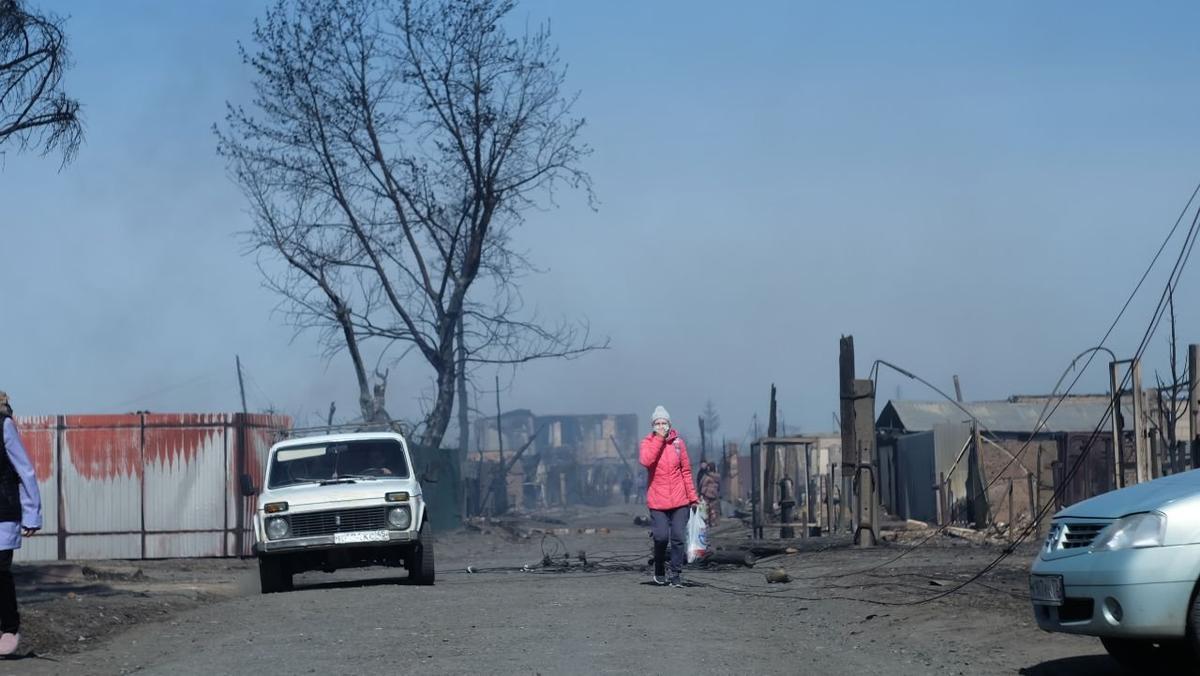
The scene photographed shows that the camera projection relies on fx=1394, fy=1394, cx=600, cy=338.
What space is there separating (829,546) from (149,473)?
11866 mm

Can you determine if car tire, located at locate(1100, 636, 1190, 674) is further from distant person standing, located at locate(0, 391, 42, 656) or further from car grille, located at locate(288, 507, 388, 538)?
car grille, located at locate(288, 507, 388, 538)

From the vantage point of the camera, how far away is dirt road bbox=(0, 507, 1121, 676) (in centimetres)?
888

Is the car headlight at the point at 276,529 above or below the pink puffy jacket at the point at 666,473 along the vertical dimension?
below

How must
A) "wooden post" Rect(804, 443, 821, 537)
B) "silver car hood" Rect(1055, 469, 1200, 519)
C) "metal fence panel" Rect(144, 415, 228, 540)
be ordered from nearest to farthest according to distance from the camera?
1. "silver car hood" Rect(1055, 469, 1200, 519)
2. "metal fence panel" Rect(144, 415, 228, 540)
3. "wooden post" Rect(804, 443, 821, 537)

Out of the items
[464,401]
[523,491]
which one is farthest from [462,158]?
[523,491]

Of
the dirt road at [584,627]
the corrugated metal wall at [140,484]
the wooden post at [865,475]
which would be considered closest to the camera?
the dirt road at [584,627]

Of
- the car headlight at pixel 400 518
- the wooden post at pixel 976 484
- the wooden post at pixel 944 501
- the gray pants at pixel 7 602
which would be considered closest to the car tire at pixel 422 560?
the car headlight at pixel 400 518

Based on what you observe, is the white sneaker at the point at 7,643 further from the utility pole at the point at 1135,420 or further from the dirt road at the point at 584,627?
the utility pole at the point at 1135,420

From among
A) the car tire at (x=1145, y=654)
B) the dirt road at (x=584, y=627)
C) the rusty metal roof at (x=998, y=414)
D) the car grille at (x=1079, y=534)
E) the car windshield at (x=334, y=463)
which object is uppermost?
the rusty metal roof at (x=998, y=414)

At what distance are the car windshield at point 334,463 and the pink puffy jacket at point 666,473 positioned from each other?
11.5 feet

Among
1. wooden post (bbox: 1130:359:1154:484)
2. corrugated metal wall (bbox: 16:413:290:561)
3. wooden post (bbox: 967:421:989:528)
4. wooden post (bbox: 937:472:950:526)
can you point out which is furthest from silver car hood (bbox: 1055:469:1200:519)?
wooden post (bbox: 967:421:989:528)

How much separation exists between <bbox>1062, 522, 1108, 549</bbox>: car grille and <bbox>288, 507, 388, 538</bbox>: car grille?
9.57 m

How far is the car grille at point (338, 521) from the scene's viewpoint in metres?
16.1

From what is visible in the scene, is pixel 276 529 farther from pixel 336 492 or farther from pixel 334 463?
pixel 334 463
